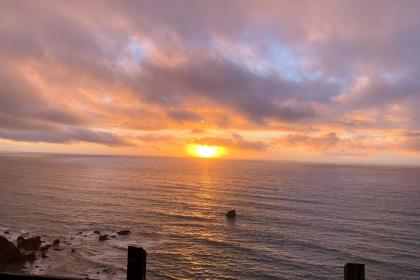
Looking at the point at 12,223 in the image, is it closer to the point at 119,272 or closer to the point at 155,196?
the point at 119,272

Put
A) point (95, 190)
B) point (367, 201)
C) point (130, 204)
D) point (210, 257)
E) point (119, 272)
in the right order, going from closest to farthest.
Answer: point (119, 272) < point (210, 257) < point (130, 204) < point (367, 201) < point (95, 190)

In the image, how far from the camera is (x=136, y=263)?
5.66 metres

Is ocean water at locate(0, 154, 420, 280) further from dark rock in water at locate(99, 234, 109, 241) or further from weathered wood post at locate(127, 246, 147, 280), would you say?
weathered wood post at locate(127, 246, 147, 280)

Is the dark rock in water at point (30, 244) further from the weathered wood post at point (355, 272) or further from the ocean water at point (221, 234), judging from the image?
the weathered wood post at point (355, 272)

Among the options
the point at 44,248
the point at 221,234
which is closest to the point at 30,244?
the point at 44,248

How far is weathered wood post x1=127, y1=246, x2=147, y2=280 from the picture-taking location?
5.64 meters

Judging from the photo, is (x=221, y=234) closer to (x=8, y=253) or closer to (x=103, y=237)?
(x=103, y=237)

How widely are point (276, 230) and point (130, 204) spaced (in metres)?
35.2

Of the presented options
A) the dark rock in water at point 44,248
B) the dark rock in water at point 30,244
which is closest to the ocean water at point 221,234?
the dark rock in water at point 44,248

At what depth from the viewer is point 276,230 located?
170 ft

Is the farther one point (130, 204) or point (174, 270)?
point (130, 204)

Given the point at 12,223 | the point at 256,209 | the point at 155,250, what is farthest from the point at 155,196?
the point at 155,250

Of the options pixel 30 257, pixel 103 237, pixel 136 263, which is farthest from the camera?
pixel 103 237

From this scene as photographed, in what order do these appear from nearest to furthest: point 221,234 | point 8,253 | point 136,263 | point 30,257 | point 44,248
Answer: point 136,263
point 8,253
point 30,257
point 44,248
point 221,234
